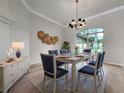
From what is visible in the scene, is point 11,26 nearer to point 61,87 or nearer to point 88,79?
point 61,87

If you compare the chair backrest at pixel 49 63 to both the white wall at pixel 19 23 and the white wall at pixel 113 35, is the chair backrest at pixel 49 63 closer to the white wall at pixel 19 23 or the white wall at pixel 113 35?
the white wall at pixel 19 23

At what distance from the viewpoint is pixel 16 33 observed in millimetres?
3977

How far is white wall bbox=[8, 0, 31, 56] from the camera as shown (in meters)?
3.71

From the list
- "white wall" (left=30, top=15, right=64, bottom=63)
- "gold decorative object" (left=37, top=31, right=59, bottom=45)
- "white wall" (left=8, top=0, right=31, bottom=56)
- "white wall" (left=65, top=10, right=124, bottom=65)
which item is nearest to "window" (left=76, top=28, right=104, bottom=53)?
"white wall" (left=65, top=10, right=124, bottom=65)

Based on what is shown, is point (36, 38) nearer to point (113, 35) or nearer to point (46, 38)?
point (46, 38)

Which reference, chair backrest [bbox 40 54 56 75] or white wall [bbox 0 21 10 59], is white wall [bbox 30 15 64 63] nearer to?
white wall [bbox 0 21 10 59]

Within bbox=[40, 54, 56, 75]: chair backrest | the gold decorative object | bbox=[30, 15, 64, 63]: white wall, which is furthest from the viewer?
the gold decorative object

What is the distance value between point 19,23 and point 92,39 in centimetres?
440

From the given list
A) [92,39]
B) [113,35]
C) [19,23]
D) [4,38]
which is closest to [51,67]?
[4,38]

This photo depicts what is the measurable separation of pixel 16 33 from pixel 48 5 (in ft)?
6.29

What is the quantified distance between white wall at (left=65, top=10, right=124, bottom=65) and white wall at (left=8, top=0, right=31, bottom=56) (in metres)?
4.14

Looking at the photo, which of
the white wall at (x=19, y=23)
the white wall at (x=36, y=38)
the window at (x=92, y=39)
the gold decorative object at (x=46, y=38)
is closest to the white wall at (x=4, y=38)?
the white wall at (x=19, y=23)

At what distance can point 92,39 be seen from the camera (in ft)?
20.7

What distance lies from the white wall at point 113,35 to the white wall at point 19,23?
414 cm
